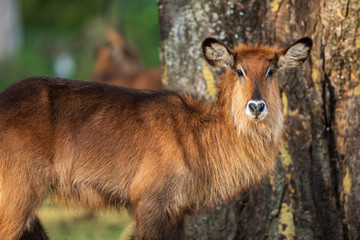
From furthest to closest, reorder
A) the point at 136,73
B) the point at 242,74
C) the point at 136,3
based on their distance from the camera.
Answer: the point at 136,3
the point at 136,73
the point at 242,74

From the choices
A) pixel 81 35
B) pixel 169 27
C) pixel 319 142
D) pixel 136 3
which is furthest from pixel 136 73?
pixel 136 3

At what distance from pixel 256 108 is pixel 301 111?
3.69ft

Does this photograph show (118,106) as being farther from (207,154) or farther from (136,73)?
(136,73)

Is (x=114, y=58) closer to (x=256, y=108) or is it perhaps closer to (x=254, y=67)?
(x=254, y=67)

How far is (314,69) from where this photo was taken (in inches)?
269

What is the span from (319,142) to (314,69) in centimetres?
71

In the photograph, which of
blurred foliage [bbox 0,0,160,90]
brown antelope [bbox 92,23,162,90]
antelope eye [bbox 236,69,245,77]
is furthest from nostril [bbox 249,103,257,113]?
blurred foliage [bbox 0,0,160,90]

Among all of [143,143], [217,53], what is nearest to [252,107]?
[217,53]

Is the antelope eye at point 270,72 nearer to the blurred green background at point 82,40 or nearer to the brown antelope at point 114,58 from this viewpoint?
the brown antelope at point 114,58

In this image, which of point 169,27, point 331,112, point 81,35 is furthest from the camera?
point 81,35

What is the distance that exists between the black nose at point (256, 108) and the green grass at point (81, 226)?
3306 millimetres

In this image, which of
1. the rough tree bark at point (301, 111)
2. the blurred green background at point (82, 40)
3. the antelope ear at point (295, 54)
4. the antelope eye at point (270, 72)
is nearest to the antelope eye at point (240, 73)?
the antelope eye at point (270, 72)

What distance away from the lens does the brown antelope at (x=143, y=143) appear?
596 centimetres

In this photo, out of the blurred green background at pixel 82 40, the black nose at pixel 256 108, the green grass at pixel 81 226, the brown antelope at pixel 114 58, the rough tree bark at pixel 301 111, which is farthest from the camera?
the blurred green background at pixel 82 40
